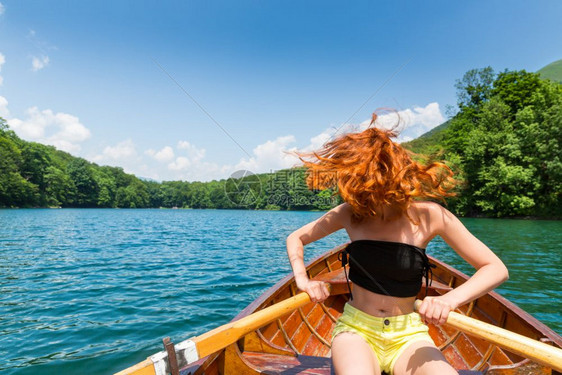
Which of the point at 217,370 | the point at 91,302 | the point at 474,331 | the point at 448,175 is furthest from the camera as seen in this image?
the point at 91,302

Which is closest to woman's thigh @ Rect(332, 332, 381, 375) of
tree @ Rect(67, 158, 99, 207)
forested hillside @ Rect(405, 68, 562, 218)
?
forested hillside @ Rect(405, 68, 562, 218)

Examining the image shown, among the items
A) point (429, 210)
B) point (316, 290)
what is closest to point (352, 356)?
point (316, 290)

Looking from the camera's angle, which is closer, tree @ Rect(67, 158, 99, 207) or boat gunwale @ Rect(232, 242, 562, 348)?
boat gunwale @ Rect(232, 242, 562, 348)

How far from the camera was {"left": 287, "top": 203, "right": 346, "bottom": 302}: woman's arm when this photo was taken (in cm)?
209

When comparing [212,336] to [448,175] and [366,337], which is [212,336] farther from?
Answer: [448,175]

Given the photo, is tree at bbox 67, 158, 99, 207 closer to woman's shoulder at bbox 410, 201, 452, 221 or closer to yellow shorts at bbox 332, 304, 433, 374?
yellow shorts at bbox 332, 304, 433, 374

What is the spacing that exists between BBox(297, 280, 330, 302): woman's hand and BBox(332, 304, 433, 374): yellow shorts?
0.87 feet

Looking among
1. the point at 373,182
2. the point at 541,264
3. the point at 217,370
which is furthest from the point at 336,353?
the point at 541,264

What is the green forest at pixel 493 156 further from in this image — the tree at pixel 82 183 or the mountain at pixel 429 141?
the tree at pixel 82 183

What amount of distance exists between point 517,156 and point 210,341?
120ft

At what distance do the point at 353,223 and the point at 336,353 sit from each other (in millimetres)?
745

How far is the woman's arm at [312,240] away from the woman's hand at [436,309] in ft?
1.95

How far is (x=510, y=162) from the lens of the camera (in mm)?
31547

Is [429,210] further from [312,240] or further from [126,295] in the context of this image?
[126,295]
